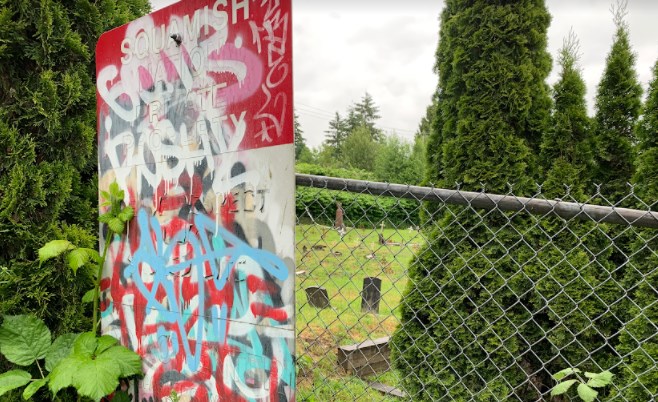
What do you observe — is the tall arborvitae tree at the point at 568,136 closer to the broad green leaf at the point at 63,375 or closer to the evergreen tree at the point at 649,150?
the evergreen tree at the point at 649,150

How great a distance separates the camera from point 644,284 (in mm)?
2822

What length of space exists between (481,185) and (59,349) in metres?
2.86

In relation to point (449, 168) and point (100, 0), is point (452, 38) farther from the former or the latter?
point (100, 0)

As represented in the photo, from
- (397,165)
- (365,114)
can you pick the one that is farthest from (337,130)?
(397,165)

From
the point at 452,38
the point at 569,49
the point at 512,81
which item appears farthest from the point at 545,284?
the point at 452,38

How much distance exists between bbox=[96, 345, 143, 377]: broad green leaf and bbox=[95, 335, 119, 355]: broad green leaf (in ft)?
0.07

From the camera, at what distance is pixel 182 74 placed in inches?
87.5

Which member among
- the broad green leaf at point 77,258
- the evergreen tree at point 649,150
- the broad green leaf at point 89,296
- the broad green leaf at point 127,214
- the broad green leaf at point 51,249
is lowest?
the broad green leaf at point 89,296

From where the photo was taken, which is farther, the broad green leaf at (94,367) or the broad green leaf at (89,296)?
the broad green leaf at (89,296)

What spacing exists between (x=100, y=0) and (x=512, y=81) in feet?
9.94

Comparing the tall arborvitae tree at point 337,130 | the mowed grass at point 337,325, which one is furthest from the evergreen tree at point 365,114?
the mowed grass at point 337,325

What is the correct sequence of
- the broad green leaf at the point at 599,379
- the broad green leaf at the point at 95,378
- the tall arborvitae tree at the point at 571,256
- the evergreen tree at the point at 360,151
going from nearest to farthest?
the broad green leaf at the point at 599,379, the broad green leaf at the point at 95,378, the tall arborvitae tree at the point at 571,256, the evergreen tree at the point at 360,151

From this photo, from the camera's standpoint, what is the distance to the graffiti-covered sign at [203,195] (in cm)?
187

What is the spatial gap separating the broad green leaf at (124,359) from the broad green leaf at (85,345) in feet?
0.18
